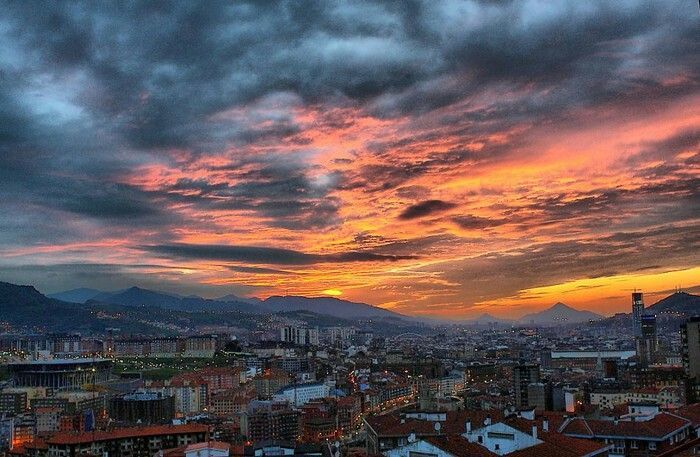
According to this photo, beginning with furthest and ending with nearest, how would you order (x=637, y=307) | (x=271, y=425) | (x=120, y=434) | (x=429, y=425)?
(x=637, y=307)
(x=271, y=425)
(x=120, y=434)
(x=429, y=425)

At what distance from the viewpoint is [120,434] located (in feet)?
129

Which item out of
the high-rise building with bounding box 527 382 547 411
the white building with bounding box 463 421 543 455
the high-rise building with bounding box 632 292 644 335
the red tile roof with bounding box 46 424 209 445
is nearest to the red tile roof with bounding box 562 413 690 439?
the white building with bounding box 463 421 543 455

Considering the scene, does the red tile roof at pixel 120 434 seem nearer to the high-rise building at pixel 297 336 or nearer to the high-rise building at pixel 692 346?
the high-rise building at pixel 692 346

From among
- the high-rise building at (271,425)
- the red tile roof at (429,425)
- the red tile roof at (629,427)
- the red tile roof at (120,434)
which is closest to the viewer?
the red tile roof at (629,427)

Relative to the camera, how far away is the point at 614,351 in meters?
141

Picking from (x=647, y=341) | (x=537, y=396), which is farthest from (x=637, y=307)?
(x=537, y=396)

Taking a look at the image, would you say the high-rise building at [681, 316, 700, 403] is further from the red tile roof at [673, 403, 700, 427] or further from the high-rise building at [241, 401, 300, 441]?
the high-rise building at [241, 401, 300, 441]

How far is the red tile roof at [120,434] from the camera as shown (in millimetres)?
37719

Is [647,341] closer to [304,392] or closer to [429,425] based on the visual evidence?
[304,392]

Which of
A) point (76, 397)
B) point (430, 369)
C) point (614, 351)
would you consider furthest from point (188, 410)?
point (614, 351)

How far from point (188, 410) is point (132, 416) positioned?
40.6 feet

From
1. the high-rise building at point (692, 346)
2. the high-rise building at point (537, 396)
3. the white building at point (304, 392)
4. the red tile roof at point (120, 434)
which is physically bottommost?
the white building at point (304, 392)

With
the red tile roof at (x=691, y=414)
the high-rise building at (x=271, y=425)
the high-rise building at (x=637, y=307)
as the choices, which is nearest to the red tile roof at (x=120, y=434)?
the high-rise building at (x=271, y=425)

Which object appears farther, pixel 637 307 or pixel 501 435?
pixel 637 307
